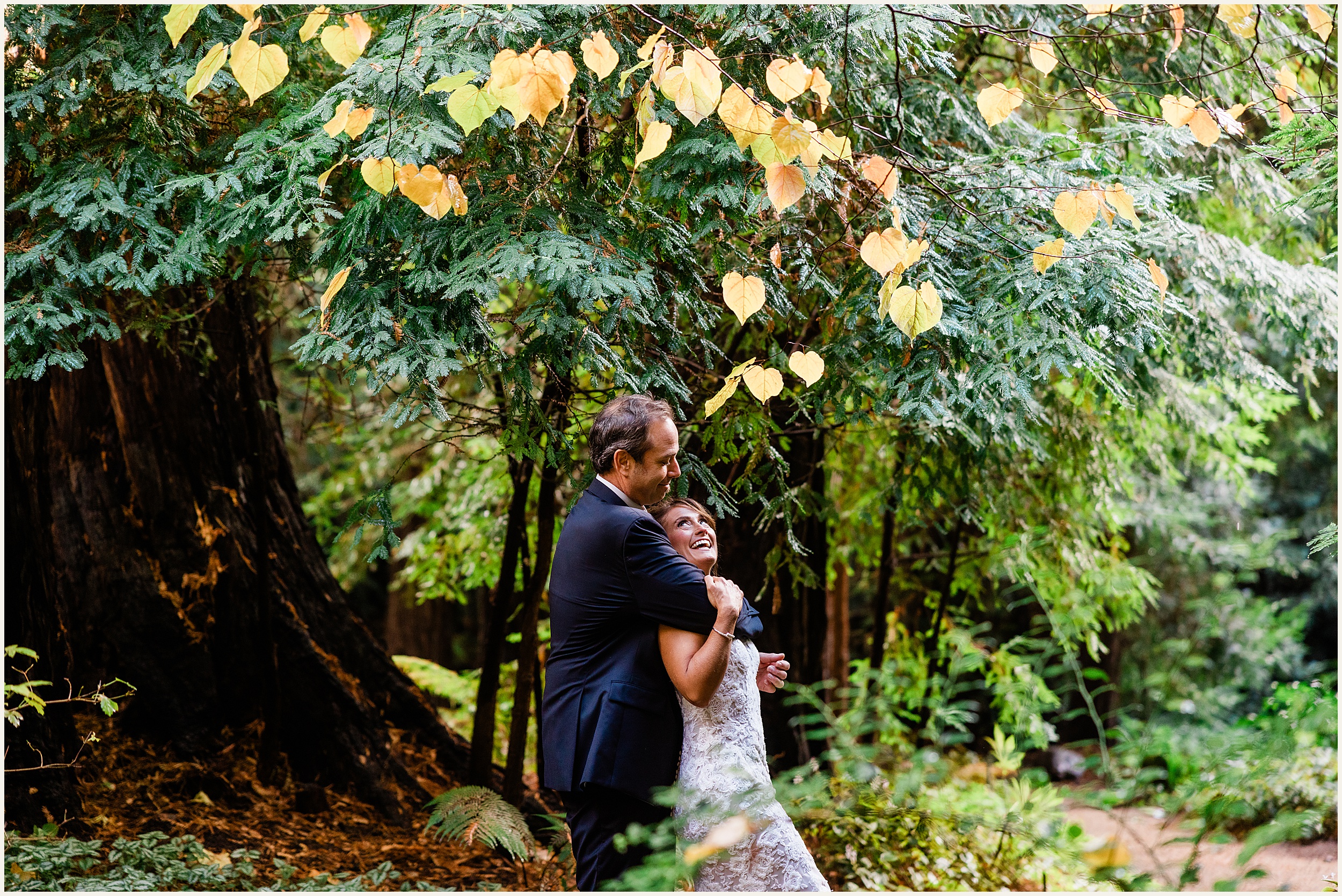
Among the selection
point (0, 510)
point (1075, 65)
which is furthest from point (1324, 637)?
point (0, 510)

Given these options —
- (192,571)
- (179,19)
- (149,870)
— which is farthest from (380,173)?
(192,571)

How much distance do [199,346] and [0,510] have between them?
1.35 m

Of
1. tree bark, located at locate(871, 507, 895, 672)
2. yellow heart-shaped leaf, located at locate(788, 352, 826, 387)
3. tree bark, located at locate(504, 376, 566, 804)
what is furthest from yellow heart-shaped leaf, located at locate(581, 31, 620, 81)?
tree bark, located at locate(871, 507, 895, 672)

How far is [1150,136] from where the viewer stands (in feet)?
12.6

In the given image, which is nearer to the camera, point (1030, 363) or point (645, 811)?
point (645, 811)

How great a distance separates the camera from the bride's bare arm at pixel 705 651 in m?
2.44

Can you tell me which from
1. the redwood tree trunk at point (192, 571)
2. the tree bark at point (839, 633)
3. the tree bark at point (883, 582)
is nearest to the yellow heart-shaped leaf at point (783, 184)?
the redwood tree trunk at point (192, 571)

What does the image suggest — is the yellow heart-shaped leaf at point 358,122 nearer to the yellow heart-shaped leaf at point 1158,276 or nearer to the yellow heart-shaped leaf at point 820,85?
the yellow heart-shaped leaf at point 820,85

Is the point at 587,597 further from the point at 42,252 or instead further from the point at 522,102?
the point at 42,252

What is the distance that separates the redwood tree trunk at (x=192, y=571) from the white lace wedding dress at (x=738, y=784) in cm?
287

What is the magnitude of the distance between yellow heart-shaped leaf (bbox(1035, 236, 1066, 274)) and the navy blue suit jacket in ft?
4.76

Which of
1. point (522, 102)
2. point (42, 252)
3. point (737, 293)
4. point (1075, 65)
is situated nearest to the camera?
point (522, 102)

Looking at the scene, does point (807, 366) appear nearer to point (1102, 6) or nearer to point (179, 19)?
point (1102, 6)

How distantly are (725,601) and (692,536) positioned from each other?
1.10ft
